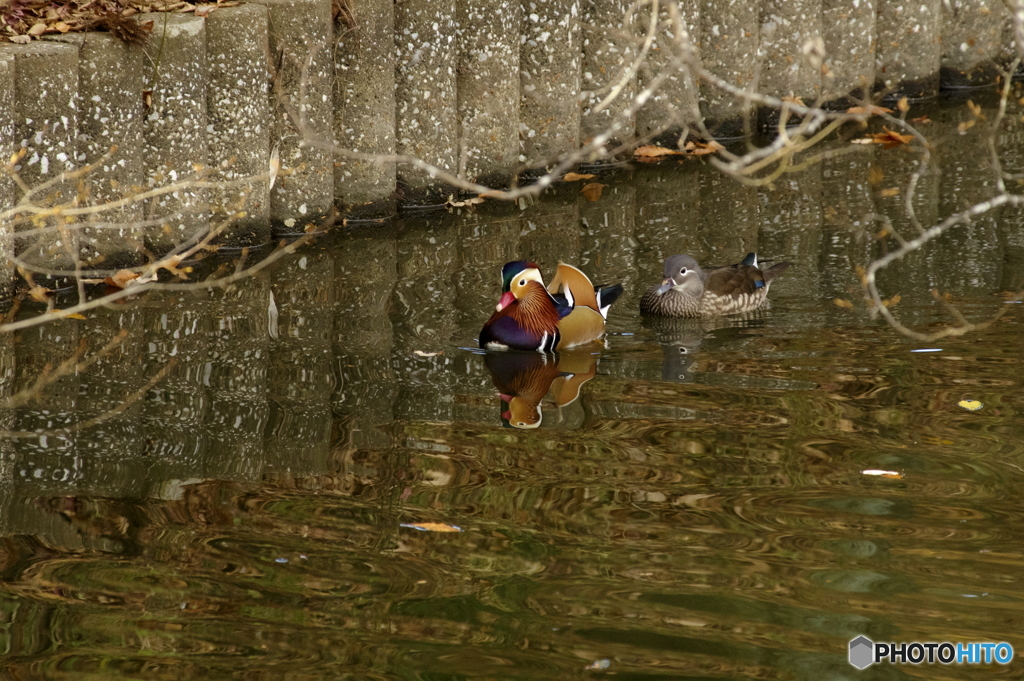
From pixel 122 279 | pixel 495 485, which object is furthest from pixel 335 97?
pixel 495 485

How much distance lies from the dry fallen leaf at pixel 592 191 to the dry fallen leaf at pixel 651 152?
0.84 m

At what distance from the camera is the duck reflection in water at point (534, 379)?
20.4 ft

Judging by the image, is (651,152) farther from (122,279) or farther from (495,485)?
(495,485)

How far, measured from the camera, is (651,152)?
11289mm

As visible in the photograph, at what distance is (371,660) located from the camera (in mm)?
4176

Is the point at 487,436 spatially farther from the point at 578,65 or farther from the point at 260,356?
the point at 578,65

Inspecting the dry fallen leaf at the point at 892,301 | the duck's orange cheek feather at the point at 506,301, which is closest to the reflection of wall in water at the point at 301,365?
the duck's orange cheek feather at the point at 506,301

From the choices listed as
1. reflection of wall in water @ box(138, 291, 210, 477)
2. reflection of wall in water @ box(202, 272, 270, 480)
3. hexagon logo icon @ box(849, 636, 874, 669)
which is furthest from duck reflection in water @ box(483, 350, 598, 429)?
hexagon logo icon @ box(849, 636, 874, 669)

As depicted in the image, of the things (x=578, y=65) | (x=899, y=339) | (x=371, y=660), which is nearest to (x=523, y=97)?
(x=578, y=65)

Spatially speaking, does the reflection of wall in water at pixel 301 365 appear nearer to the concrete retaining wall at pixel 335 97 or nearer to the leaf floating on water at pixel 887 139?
the concrete retaining wall at pixel 335 97

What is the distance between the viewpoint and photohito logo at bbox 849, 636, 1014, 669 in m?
4.10

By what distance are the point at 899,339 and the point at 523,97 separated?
13.7 feet

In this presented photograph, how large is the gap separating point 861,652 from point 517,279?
11.6 ft

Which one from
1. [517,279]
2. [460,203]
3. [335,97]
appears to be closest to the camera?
[517,279]
